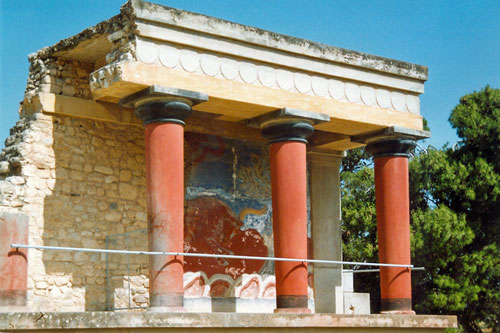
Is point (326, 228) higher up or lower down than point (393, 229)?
higher up

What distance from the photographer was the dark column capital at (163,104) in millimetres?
10500

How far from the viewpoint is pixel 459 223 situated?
19594mm

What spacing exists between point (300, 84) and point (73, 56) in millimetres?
3386

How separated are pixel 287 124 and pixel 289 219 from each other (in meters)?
1.40

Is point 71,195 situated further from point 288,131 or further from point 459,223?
point 459,223

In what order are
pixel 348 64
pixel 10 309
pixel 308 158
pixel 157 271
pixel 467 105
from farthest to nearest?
pixel 467 105
pixel 308 158
pixel 348 64
pixel 157 271
pixel 10 309

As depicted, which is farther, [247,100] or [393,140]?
[393,140]

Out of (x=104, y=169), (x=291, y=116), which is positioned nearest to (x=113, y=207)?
(x=104, y=169)

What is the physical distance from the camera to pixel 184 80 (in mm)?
10750

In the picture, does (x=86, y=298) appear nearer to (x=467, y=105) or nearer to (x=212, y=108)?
(x=212, y=108)

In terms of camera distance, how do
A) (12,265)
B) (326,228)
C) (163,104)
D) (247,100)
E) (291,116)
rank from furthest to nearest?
(326,228), (291,116), (247,100), (163,104), (12,265)

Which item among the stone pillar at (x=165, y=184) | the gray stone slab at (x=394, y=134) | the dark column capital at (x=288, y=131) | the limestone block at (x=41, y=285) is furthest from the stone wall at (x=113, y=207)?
the gray stone slab at (x=394, y=134)

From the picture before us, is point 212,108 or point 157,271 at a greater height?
point 212,108

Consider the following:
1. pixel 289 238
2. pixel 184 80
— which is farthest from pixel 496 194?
pixel 184 80
